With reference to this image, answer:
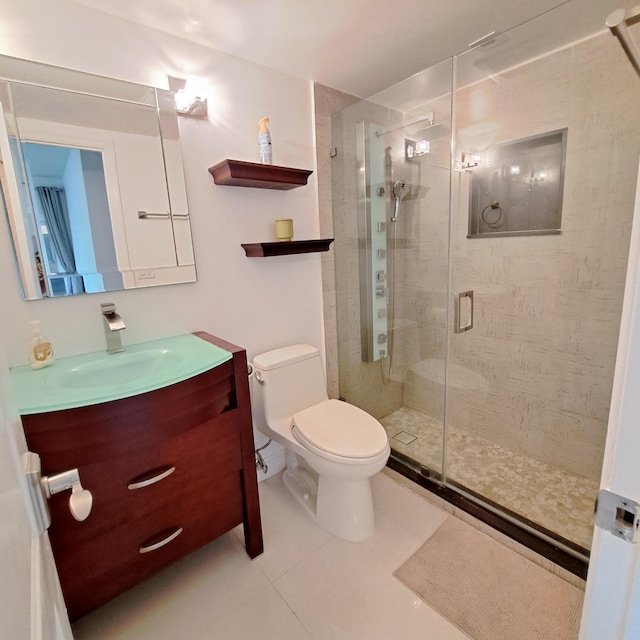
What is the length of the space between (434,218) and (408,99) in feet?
2.23

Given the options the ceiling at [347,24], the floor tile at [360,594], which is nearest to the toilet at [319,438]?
the floor tile at [360,594]

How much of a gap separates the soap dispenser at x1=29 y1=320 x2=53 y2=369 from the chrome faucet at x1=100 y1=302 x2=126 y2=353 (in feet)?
0.63

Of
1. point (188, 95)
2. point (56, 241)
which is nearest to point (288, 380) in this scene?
point (56, 241)

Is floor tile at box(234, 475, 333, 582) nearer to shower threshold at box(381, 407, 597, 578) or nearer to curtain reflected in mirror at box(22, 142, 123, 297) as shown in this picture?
shower threshold at box(381, 407, 597, 578)

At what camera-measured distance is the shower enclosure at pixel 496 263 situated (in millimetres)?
1670

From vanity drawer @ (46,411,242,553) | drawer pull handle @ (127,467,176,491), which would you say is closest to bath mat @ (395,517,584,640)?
vanity drawer @ (46,411,242,553)

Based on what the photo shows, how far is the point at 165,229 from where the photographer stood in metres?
1.55

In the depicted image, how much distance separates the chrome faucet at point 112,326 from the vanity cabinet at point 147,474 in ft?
1.29

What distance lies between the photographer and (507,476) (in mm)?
1941

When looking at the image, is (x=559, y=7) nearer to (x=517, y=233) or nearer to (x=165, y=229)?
(x=517, y=233)

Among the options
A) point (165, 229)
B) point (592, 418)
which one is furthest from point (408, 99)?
point (592, 418)

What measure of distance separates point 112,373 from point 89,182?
753mm

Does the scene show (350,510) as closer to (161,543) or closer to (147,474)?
(161,543)

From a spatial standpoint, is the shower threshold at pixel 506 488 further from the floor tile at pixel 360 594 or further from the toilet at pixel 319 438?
the toilet at pixel 319 438
